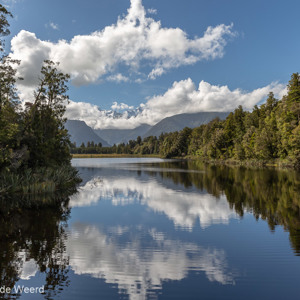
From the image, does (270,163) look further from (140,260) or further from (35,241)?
(35,241)

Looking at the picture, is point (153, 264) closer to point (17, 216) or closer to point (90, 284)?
point (90, 284)

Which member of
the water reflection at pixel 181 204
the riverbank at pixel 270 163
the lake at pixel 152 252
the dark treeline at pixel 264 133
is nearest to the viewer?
the lake at pixel 152 252

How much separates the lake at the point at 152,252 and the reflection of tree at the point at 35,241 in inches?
1.4

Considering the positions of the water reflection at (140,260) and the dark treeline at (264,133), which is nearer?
the water reflection at (140,260)

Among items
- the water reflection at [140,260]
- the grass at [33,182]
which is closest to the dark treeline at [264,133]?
the grass at [33,182]

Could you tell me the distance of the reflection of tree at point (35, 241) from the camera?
842cm

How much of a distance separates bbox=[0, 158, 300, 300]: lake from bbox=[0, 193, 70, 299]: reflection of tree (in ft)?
0.12

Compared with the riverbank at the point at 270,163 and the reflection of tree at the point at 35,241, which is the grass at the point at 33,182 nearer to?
the reflection of tree at the point at 35,241

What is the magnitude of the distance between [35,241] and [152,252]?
573cm

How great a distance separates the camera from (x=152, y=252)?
1067cm

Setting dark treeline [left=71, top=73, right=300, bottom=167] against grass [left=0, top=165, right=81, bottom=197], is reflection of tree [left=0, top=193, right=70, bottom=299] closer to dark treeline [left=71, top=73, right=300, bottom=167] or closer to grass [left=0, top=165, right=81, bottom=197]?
grass [left=0, top=165, right=81, bottom=197]

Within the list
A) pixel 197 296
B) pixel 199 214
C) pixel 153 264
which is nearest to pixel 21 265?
pixel 153 264

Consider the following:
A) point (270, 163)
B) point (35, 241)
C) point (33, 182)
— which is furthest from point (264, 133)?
point (35, 241)

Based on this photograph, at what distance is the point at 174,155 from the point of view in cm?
17200
